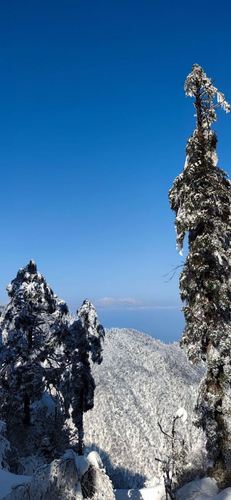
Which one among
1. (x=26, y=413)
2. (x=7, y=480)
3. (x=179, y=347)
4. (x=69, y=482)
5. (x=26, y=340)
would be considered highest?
(x=26, y=340)

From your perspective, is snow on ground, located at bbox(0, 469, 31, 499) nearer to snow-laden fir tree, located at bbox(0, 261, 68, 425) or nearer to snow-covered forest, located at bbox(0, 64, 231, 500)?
snow-covered forest, located at bbox(0, 64, 231, 500)

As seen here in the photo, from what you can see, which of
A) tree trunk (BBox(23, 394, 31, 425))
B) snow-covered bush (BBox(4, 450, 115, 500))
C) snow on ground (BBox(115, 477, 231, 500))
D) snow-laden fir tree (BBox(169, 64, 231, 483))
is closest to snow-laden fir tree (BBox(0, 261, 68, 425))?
tree trunk (BBox(23, 394, 31, 425))

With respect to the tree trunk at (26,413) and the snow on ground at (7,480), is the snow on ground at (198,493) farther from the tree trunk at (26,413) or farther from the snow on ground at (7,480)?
the tree trunk at (26,413)

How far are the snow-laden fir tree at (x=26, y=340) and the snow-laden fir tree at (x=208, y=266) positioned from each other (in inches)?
524

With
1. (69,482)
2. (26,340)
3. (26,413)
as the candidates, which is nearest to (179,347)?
(26,340)

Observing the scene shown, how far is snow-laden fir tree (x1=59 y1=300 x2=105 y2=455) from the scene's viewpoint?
3081cm

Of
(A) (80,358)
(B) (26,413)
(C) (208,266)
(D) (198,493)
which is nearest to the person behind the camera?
(D) (198,493)

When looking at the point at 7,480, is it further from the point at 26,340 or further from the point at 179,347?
the point at 26,340

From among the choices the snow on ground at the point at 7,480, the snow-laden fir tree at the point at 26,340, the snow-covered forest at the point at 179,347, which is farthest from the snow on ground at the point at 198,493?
the snow-laden fir tree at the point at 26,340

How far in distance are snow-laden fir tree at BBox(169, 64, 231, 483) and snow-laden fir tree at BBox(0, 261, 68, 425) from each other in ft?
43.7

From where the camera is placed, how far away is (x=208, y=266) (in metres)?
16.5

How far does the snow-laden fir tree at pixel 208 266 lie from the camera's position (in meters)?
16.1

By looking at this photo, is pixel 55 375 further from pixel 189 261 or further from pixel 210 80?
pixel 210 80

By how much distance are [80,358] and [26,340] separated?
4.85 meters
